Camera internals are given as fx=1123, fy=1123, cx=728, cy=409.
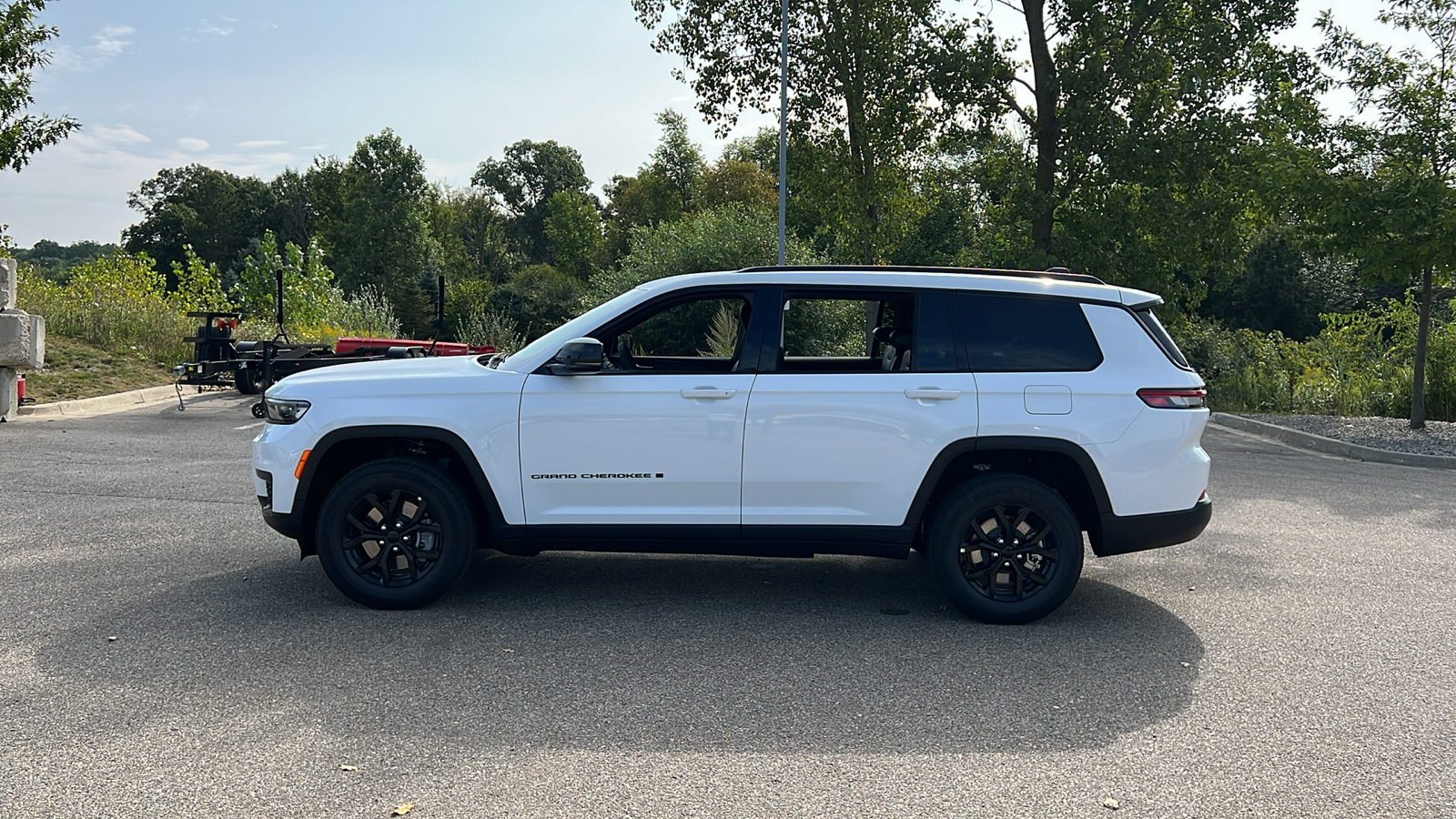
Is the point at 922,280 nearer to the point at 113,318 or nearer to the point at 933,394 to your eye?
the point at 933,394

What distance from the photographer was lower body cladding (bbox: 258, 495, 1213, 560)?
568 cm

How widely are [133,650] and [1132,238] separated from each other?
58.1ft

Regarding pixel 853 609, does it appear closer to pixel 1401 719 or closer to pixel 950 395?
pixel 950 395

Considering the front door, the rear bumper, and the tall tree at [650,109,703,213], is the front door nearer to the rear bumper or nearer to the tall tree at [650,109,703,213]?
the rear bumper

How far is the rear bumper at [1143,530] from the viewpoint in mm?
5684

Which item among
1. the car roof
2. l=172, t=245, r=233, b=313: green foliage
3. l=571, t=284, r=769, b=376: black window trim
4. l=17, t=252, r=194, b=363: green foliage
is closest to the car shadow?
l=571, t=284, r=769, b=376: black window trim

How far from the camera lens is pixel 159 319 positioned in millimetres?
21297

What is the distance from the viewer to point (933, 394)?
5.64 meters

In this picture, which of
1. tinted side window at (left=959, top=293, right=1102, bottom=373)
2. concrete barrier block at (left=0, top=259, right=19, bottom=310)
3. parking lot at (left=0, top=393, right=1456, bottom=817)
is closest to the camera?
parking lot at (left=0, top=393, right=1456, bottom=817)

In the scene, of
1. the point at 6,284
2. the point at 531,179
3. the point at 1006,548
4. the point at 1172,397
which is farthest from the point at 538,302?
the point at 531,179

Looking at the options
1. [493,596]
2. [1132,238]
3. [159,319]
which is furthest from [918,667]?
[159,319]

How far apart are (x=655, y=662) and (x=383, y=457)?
1973 millimetres

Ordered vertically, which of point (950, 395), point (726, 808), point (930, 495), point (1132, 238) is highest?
point (1132, 238)

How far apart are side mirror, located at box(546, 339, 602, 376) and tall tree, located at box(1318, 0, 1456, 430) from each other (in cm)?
1264
